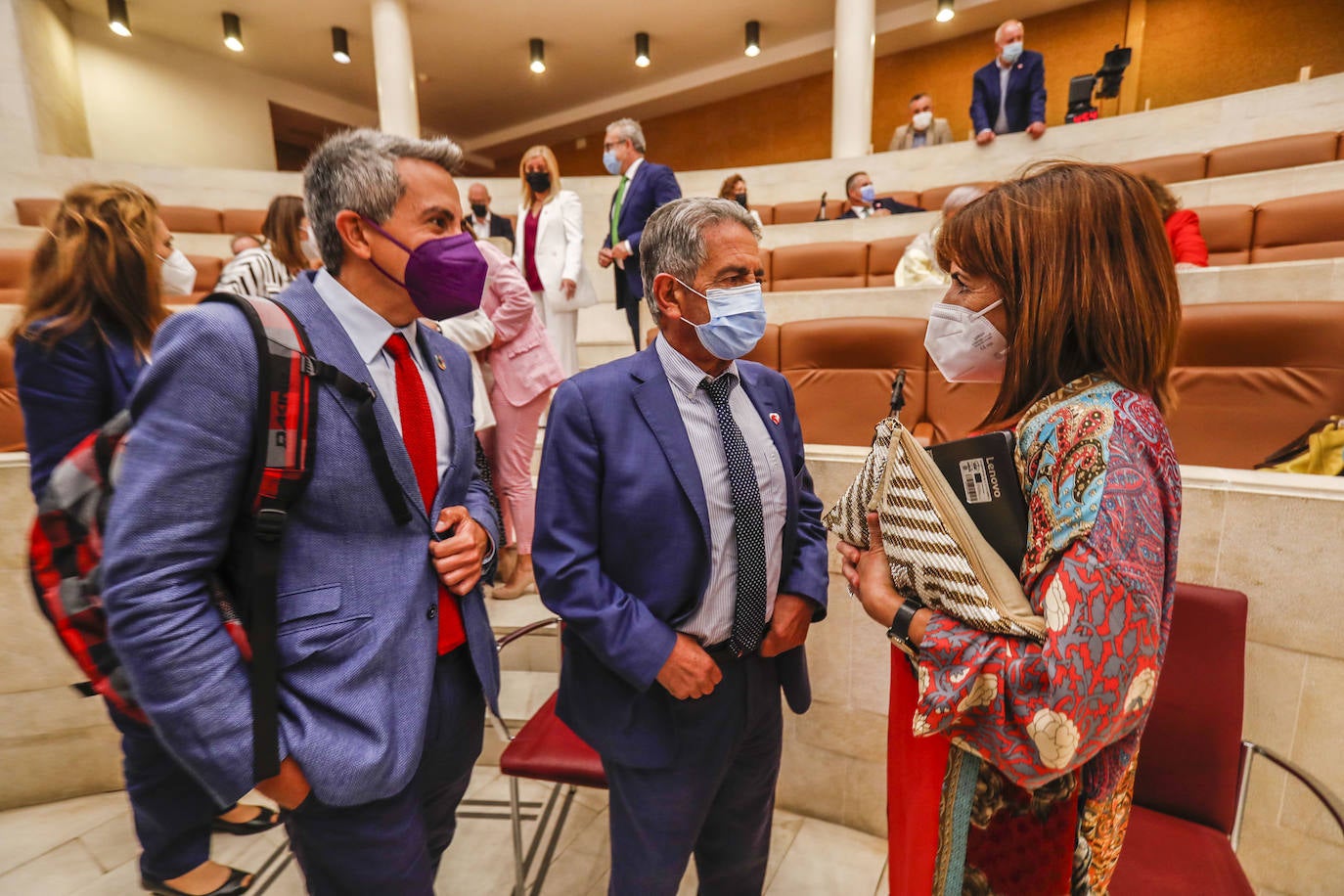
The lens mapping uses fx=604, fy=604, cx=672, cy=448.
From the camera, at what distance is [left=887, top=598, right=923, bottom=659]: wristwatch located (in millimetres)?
779

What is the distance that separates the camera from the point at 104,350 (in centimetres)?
127

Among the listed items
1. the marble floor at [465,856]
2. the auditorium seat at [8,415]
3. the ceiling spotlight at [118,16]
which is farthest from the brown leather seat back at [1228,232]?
the ceiling spotlight at [118,16]

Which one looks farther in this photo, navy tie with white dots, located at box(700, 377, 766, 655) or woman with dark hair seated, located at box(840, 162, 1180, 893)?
navy tie with white dots, located at box(700, 377, 766, 655)

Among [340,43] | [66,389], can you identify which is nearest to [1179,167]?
[66,389]

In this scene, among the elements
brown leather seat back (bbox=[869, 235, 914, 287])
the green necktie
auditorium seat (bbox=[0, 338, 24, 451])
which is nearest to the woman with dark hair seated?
the green necktie

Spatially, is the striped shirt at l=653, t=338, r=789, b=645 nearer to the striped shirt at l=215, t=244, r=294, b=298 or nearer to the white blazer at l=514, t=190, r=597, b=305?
the striped shirt at l=215, t=244, r=294, b=298

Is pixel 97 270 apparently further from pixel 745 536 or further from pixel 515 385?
pixel 745 536

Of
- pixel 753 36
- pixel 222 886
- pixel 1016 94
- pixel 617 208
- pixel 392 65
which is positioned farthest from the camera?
pixel 753 36

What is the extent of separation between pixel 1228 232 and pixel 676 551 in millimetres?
4420

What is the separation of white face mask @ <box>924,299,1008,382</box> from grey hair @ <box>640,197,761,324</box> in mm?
415

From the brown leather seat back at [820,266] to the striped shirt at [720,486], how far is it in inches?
150

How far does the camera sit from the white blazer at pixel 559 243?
9.85 ft

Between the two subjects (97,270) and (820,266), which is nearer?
(97,270)

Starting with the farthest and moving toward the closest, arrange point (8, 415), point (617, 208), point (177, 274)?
point (617, 208), point (8, 415), point (177, 274)
